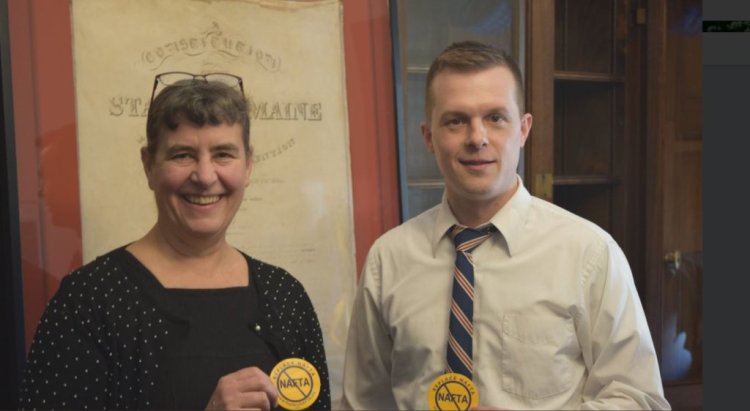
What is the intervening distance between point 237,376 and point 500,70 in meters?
0.48

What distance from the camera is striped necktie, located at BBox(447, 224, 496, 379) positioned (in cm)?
96

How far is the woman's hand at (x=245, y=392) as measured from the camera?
908mm

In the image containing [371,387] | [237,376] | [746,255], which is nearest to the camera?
[237,376]

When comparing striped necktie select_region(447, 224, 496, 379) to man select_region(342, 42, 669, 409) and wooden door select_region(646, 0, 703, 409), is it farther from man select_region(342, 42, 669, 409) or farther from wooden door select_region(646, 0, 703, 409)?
wooden door select_region(646, 0, 703, 409)

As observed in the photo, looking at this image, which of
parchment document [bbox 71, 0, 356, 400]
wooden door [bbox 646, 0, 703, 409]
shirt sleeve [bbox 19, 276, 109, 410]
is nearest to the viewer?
shirt sleeve [bbox 19, 276, 109, 410]

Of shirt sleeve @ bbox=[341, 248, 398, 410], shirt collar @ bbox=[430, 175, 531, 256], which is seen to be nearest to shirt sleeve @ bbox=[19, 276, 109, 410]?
shirt sleeve @ bbox=[341, 248, 398, 410]

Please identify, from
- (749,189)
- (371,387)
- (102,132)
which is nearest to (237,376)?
(371,387)

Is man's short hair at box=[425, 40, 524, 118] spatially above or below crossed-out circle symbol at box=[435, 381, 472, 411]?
above

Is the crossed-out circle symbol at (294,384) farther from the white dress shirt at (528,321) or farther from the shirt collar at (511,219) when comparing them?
the shirt collar at (511,219)

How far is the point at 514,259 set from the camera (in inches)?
38.6

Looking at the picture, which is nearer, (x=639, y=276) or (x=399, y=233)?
(x=399, y=233)

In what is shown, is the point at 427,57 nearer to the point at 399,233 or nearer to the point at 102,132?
the point at 399,233

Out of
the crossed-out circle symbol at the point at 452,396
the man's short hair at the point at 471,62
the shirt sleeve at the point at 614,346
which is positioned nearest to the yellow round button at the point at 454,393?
the crossed-out circle symbol at the point at 452,396

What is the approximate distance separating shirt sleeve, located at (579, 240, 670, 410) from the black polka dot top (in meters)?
0.37
